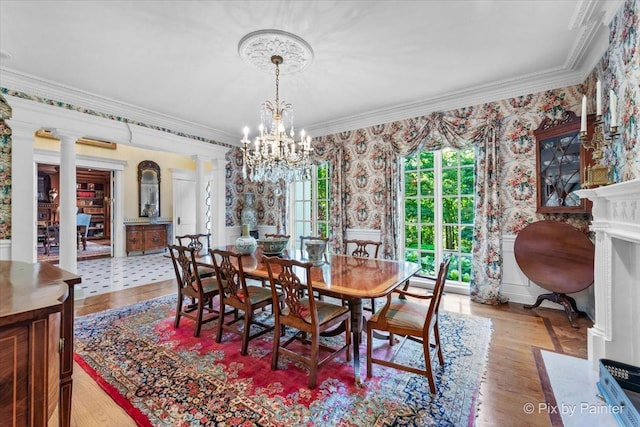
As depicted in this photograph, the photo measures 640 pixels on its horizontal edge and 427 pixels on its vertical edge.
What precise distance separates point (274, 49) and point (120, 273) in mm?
5332

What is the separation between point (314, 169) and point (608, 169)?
13.8ft

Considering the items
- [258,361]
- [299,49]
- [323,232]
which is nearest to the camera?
[258,361]

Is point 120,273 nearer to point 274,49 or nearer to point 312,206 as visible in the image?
point 312,206

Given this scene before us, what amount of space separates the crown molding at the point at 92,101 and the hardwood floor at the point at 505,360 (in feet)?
8.95

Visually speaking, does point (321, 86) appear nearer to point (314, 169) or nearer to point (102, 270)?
point (314, 169)

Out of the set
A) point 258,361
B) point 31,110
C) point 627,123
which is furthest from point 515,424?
point 31,110

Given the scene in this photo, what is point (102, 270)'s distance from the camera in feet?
19.2

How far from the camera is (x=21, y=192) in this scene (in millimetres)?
3414

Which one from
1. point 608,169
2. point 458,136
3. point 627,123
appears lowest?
point 608,169

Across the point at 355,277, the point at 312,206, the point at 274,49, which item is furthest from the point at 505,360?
the point at 312,206

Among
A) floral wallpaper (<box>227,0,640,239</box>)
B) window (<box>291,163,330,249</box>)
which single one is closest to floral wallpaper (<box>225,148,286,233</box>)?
floral wallpaper (<box>227,0,640,239</box>)

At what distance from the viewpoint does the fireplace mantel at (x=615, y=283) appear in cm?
192

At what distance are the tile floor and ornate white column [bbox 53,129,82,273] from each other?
0.55 metres

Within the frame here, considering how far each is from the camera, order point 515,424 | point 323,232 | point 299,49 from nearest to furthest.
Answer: point 515,424 < point 299,49 < point 323,232
